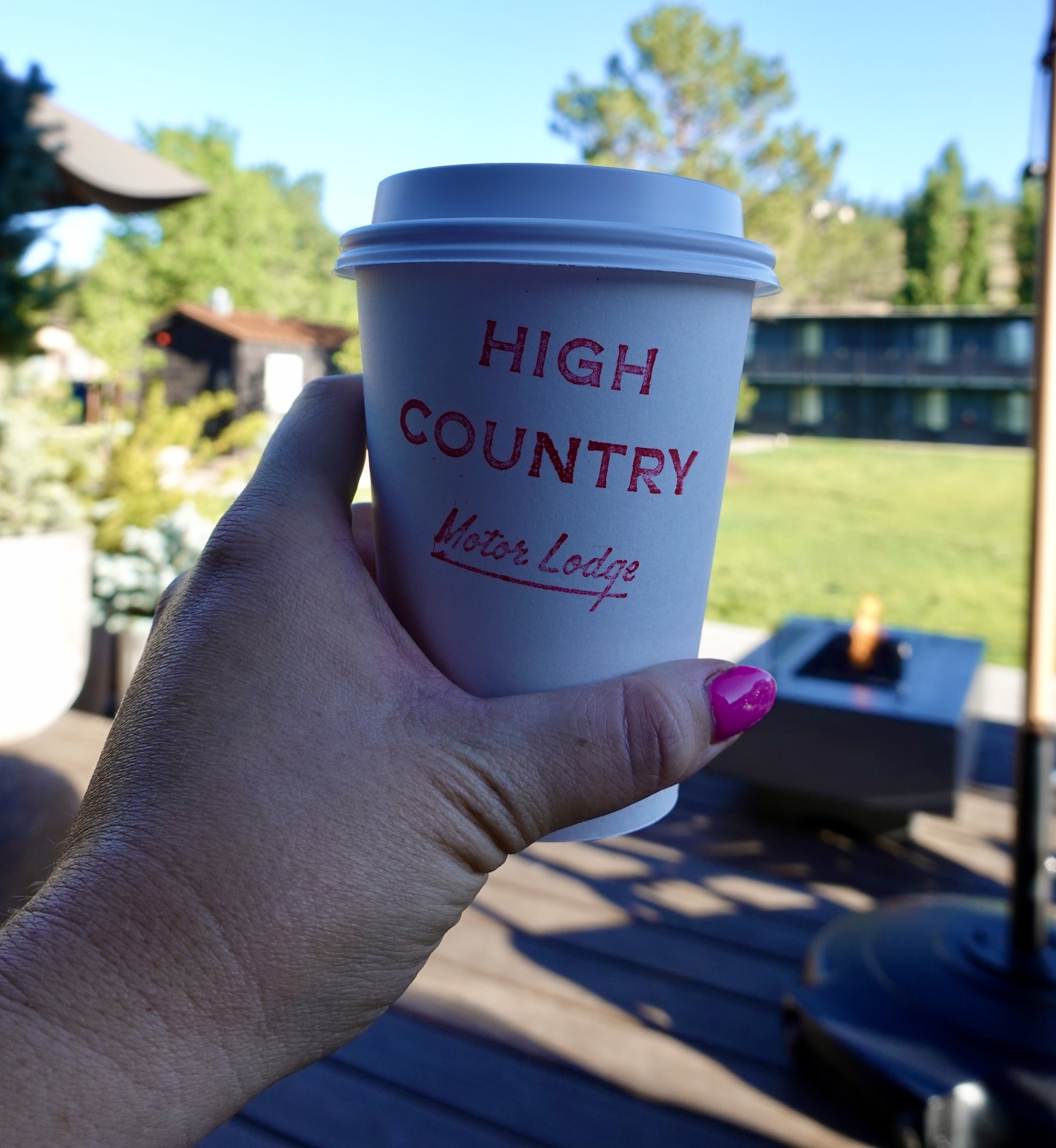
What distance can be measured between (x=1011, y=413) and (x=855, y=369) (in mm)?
2985

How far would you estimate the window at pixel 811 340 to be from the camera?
18578 millimetres

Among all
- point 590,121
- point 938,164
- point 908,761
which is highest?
point 938,164

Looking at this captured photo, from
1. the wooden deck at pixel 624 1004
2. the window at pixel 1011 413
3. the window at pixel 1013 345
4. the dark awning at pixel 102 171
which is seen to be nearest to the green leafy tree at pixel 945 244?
the window at pixel 1013 345

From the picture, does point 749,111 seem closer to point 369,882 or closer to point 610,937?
point 610,937

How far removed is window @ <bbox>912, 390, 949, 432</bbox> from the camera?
61.3 ft

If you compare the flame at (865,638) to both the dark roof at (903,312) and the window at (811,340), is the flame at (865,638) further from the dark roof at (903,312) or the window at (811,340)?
the window at (811,340)

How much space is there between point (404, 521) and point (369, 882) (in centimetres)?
28

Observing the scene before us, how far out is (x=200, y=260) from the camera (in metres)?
21.5

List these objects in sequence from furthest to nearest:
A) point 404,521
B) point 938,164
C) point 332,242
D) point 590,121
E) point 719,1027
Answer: point 332,242, point 938,164, point 590,121, point 719,1027, point 404,521

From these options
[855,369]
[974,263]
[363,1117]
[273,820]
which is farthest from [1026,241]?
[273,820]

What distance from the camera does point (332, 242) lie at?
26766 mm

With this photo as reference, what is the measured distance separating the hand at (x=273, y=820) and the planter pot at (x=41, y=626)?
2.19 meters

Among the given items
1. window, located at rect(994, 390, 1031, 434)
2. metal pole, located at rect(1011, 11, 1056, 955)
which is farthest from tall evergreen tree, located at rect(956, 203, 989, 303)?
metal pole, located at rect(1011, 11, 1056, 955)

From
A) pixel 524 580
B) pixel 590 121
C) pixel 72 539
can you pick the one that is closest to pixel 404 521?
pixel 524 580
